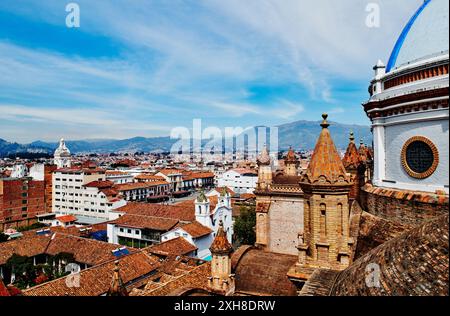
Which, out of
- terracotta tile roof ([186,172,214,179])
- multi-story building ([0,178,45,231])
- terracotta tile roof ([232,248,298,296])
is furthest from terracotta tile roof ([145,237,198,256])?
terracotta tile roof ([186,172,214,179])

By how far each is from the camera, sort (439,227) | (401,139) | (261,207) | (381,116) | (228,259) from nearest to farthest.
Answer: (439,227), (401,139), (381,116), (228,259), (261,207)

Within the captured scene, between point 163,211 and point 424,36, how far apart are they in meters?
41.3

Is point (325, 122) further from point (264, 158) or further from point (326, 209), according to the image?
point (264, 158)

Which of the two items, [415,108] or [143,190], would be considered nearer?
[415,108]

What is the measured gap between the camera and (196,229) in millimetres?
37719

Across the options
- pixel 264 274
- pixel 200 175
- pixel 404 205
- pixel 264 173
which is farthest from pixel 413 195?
pixel 200 175

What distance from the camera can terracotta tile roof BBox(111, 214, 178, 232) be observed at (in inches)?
1607

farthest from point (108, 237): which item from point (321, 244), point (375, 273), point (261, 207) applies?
point (375, 273)

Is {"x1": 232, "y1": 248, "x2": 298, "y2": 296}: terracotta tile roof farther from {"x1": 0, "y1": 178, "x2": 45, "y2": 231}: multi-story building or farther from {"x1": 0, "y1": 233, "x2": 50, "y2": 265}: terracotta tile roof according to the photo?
{"x1": 0, "y1": 178, "x2": 45, "y2": 231}: multi-story building

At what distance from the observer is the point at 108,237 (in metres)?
44.8

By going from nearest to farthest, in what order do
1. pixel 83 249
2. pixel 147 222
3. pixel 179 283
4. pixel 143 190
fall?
pixel 179 283, pixel 83 249, pixel 147 222, pixel 143 190

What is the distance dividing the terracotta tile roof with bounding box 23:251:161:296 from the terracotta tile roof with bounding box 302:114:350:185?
14.5 metres

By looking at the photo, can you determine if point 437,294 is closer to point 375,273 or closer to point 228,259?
point 375,273
